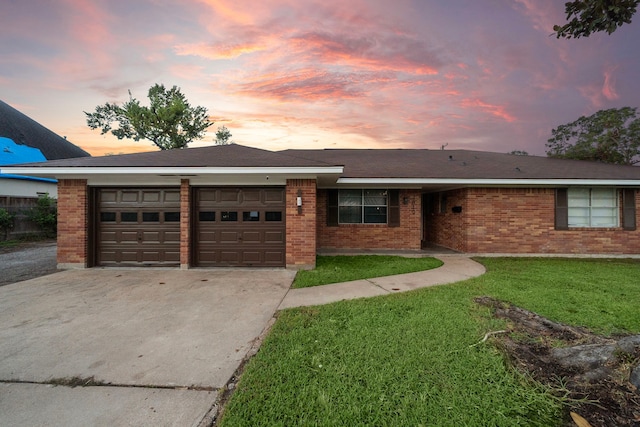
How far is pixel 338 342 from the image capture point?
3.27 metres

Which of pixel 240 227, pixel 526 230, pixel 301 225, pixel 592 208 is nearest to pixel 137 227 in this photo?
pixel 240 227

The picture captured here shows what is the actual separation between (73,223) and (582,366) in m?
10.9

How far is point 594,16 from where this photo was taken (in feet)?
10.7

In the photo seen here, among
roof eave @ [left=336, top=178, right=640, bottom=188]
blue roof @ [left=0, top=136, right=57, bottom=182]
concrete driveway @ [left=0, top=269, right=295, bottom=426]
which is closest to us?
concrete driveway @ [left=0, top=269, right=295, bottom=426]

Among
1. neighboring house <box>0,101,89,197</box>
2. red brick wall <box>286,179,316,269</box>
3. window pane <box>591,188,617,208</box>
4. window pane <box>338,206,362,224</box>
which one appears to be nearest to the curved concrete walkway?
red brick wall <box>286,179,316,269</box>

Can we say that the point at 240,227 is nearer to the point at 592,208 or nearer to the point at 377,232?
the point at 377,232

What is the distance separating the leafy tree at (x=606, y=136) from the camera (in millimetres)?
21562

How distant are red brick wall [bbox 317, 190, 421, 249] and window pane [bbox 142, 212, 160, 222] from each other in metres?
5.77

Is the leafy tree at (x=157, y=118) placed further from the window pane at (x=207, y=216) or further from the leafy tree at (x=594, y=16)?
the leafy tree at (x=594, y=16)

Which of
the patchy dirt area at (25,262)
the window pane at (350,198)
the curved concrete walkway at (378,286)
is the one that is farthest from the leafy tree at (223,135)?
the curved concrete walkway at (378,286)

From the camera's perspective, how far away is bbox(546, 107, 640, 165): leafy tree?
21562 millimetres

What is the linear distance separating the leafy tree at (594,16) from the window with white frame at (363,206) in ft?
25.6

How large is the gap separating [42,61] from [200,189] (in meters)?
8.20

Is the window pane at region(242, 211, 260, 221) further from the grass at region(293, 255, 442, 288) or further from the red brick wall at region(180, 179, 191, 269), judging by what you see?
the grass at region(293, 255, 442, 288)
